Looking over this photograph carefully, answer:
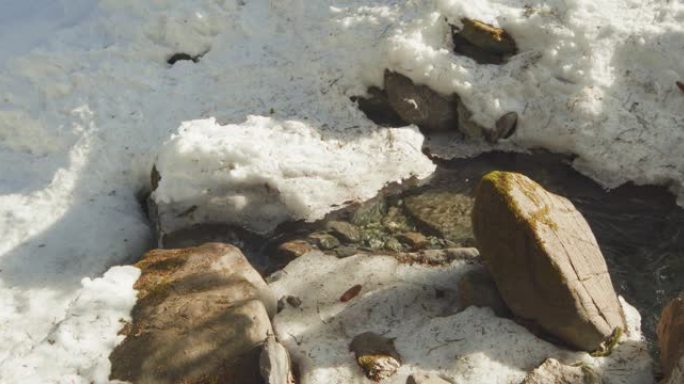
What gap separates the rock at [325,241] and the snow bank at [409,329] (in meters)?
0.21

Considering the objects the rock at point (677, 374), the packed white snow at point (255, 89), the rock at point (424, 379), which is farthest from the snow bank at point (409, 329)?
the packed white snow at point (255, 89)

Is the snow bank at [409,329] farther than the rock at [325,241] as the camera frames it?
No

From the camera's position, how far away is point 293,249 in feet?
24.0

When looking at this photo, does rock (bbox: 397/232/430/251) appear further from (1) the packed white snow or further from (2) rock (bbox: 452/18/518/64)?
(2) rock (bbox: 452/18/518/64)

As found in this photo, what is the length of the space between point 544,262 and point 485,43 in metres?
4.34

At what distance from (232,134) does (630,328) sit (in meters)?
5.13

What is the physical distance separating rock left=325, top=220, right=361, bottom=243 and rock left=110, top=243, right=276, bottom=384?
1.31 meters

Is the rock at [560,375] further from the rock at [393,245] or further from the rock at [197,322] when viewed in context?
the rock at [197,322]

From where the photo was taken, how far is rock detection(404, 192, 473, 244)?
744cm

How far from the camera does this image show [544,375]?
217 inches

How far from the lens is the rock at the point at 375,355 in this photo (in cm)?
571

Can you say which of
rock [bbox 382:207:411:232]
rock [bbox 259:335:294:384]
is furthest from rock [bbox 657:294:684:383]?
rock [bbox 259:335:294:384]

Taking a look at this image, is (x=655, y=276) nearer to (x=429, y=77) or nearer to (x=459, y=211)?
(x=459, y=211)

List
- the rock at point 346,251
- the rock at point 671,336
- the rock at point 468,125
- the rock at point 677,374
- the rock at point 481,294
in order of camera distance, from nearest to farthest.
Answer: the rock at point 677,374 < the rock at point 671,336 < the rock at point 481,294 < the rock at point 346,251 < the rock at point 468,125
